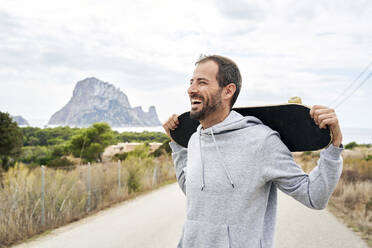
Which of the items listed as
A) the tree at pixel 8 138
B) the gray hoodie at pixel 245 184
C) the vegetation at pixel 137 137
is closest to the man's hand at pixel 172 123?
the gray hoodie at pixel 245 184

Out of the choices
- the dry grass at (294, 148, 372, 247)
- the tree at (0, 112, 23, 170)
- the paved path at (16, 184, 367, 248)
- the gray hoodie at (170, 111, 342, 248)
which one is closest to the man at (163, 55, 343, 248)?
the gray hoodie at (170, 111, 342, 248)

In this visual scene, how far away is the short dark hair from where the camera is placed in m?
2.11

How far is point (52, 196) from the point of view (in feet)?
29.7

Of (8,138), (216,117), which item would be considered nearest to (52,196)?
(216,117)

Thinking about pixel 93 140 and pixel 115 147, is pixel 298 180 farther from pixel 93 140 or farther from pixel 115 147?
pixel 115 147

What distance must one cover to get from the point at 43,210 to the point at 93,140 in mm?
31002

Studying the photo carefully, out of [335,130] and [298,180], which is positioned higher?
[335,130]

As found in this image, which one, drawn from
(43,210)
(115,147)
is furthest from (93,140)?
(43,210)

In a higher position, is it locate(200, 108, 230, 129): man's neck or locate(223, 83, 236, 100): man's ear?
locate(223, 83, 236, 100): man's ear

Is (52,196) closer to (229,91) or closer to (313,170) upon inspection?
(229,91)

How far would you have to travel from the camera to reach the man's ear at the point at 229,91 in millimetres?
2139

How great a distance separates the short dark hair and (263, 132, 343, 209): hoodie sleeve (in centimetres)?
41

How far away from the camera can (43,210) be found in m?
8.48

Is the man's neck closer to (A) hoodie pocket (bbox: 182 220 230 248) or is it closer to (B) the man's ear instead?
(B) the man's ear
